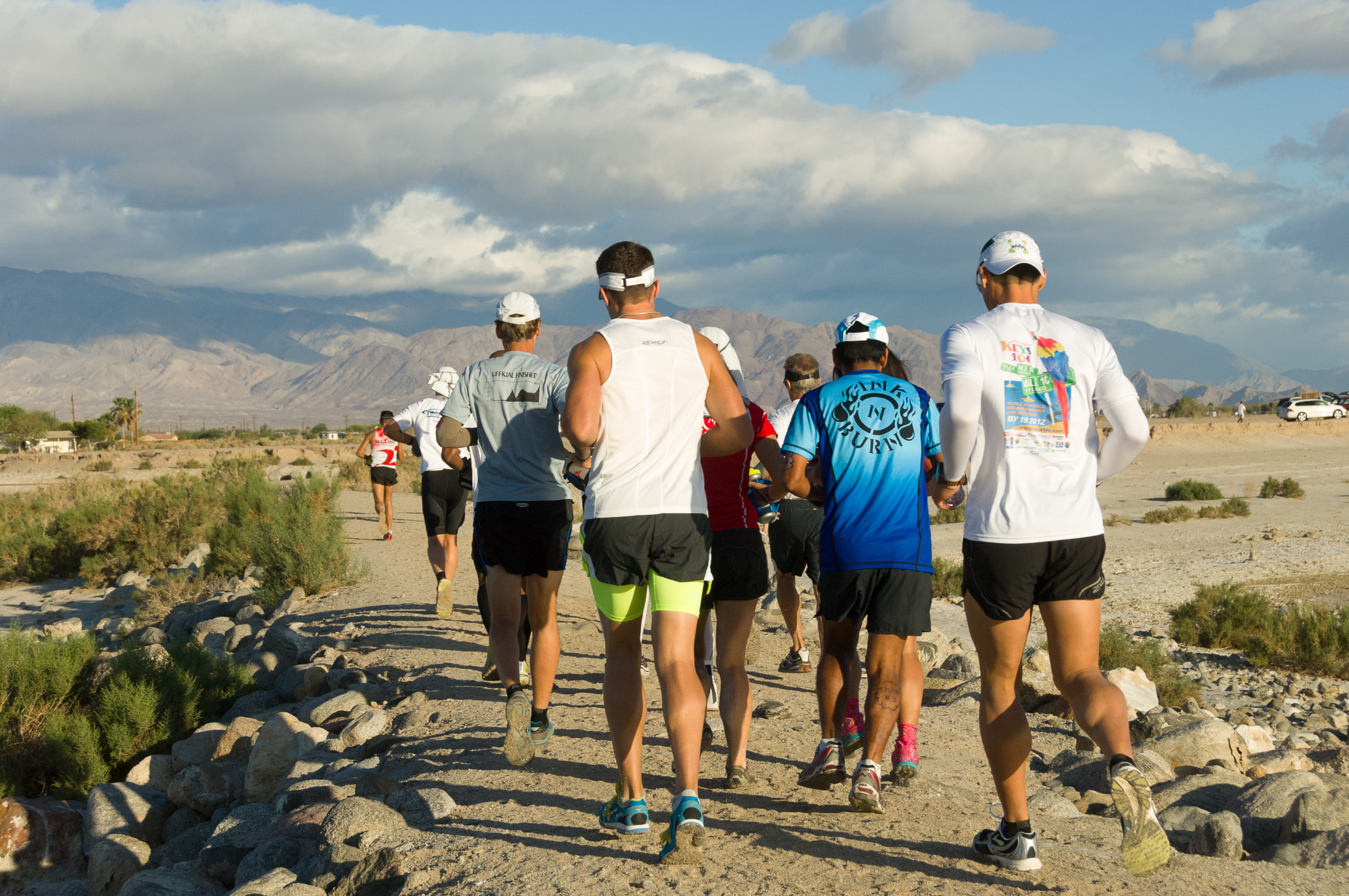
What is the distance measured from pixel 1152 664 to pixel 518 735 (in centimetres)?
676

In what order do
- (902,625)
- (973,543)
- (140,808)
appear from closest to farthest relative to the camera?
(973,543)
(902,625)
(140,808)

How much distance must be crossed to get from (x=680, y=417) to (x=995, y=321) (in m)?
1.23

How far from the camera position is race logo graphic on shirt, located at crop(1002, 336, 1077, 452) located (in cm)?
372

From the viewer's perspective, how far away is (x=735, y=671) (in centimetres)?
481

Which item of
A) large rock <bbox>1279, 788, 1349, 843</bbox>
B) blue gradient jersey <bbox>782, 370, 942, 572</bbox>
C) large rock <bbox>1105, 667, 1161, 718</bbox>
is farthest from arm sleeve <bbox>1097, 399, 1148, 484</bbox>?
large rock <bbox>1105, 667, 1161, 718</bbox>

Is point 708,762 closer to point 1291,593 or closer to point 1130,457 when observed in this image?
point 1130,457

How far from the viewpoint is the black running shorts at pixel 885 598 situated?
452cm

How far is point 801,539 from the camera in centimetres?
670

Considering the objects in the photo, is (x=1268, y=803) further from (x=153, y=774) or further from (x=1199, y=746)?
(x=153, y=774)

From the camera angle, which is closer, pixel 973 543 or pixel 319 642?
pixel 973 543

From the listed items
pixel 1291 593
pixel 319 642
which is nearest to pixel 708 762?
pixel 319 642

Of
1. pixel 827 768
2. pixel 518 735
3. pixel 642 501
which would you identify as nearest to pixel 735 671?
pixel 827 768

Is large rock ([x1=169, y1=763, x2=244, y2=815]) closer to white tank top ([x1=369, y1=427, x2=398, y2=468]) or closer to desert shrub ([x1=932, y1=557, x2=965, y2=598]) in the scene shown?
desert shrub ([x1=932, y1=557, x2=965, y2=598])

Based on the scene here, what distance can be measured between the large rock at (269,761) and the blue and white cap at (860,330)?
4347mm
